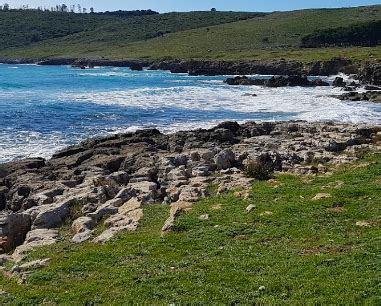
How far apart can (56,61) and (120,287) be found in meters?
176

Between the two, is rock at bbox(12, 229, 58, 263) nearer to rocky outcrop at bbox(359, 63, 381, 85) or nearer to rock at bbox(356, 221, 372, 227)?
rock at bbox(356, 221, 372, 227)

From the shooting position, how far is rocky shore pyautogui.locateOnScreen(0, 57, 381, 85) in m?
92.1

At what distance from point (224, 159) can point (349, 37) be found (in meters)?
132

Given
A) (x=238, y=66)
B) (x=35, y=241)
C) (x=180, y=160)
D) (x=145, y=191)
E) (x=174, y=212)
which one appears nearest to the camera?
(x=35, y=241)

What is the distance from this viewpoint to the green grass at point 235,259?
1379 centimetres

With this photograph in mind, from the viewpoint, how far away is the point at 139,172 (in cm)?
2800

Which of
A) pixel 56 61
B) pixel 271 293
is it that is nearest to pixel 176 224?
pixel 271 293

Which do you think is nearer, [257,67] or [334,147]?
[334,147]

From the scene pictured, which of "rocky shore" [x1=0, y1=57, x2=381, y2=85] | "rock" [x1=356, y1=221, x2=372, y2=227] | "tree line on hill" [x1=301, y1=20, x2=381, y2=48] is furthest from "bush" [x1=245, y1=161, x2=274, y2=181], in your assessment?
"tree line on hill" [x1=301, y1=20, x2=381, y2=48]

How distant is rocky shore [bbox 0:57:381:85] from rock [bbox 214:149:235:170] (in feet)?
197

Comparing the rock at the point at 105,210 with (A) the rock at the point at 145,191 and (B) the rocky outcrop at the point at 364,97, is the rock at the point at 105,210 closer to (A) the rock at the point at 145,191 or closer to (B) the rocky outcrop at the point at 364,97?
(A) the rock at the point at 145,191

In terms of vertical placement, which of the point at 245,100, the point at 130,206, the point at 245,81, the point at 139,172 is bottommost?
the point at 245,100

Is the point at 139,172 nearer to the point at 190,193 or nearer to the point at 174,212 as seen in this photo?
the point at 190,193

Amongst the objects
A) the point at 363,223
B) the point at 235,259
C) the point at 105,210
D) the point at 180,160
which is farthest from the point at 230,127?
the point at 235,259
